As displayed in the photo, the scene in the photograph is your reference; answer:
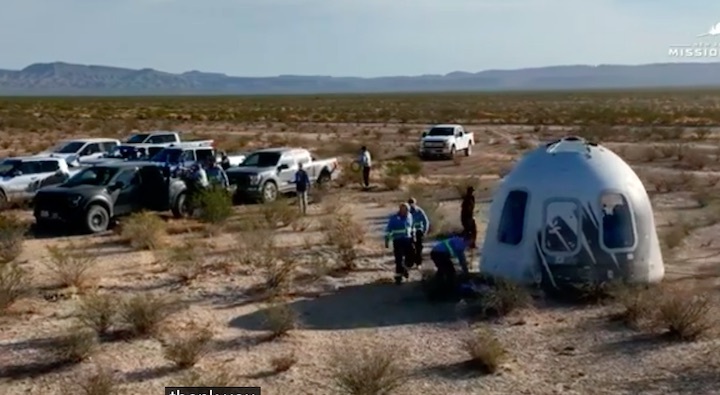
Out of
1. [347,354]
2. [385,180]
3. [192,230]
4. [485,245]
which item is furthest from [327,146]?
[347,354]

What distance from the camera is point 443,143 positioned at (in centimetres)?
4222

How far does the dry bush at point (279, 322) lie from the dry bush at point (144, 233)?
22.5 feet

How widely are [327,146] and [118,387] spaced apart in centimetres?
3819

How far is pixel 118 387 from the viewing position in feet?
32.5

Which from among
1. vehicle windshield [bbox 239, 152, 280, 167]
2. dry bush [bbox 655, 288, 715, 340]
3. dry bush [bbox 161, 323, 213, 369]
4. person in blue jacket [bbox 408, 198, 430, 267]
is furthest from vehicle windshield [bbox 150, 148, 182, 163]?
dry bush [bbox 655, 288, 715, 340]

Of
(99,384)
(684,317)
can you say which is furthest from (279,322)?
(684,317)

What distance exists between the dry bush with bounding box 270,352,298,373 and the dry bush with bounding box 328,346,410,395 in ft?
1.63

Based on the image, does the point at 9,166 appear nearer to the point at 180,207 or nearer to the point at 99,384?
the point at 180,207

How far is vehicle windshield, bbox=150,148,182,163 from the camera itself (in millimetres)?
27141

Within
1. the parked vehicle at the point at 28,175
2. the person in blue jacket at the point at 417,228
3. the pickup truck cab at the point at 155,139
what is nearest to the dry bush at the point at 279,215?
the person in blue jacket at the point at 417,228

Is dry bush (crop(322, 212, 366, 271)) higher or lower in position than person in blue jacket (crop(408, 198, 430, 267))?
lower

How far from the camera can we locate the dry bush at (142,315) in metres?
12.0

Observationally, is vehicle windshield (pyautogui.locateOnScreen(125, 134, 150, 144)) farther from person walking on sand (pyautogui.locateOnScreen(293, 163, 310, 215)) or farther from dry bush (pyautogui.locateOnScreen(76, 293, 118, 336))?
dry bush (pyautogui.locateOnScreen(76, 293, 118, 336))

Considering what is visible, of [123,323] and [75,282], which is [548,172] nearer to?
[123,323]
